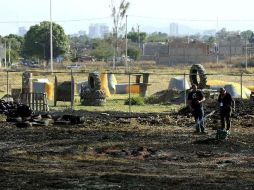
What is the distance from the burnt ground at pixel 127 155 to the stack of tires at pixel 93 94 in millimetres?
8605

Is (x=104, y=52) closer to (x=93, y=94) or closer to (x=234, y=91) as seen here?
(x=234, y=91)

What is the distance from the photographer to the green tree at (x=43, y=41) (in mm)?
123188

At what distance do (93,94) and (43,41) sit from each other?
85140 millimetres

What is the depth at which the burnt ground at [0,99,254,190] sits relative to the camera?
1488 centimetres

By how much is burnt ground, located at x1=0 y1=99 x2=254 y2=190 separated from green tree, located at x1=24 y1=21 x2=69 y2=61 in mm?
94284

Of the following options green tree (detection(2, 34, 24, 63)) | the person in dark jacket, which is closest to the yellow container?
the person in dark jacket

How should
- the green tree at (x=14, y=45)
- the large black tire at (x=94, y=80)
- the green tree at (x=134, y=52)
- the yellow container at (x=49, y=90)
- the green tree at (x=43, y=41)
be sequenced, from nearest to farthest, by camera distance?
the large black tire at (x=94, y=80) < the yellow container at (x=49, y=90) < the green tree at (x=43, y=41) < the green tree at (x=14, y=45) < the green tree at (x=134, y=52)

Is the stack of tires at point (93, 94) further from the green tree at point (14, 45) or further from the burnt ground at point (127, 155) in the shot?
the green tree at point (14, 45)

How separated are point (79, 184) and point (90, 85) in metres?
25.7

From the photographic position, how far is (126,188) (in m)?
14.0

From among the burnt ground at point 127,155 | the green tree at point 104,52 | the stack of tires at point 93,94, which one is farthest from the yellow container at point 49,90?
the green tree at point 104,52

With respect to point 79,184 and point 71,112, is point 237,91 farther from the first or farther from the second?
point 79,184

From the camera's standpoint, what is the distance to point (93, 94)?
39.1 metres

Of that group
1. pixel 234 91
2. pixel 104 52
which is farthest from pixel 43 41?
pixel 234 91
